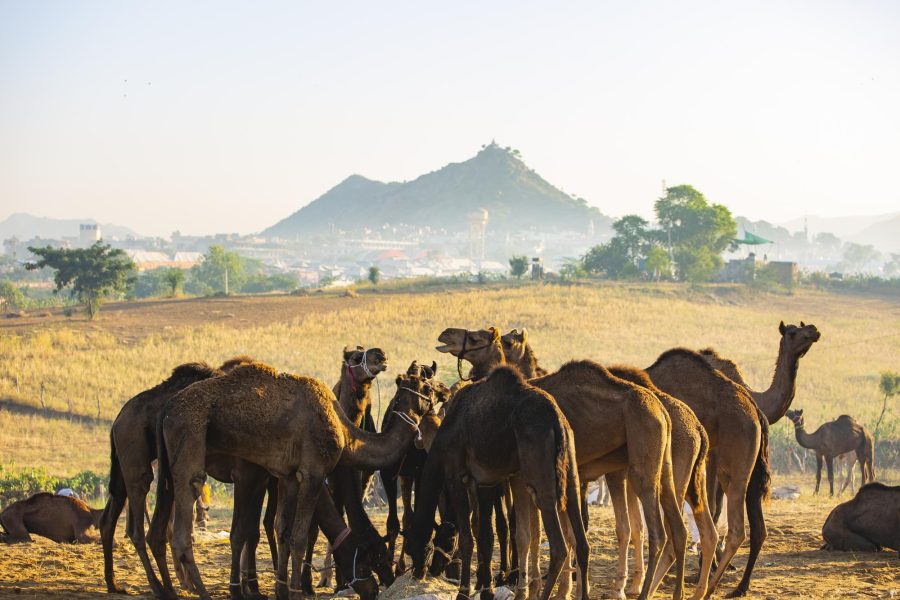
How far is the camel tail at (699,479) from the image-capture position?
10.6m

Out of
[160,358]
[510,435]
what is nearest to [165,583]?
[510,435]

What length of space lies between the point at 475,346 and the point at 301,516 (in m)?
3.25

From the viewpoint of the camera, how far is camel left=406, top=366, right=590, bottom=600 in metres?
9.27

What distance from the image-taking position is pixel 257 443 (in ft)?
33.0

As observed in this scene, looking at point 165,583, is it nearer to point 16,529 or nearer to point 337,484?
point 337,484

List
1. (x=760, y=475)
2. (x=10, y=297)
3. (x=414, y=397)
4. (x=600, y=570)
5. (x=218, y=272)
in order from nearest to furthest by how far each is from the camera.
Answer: (x=414, y=397), (x=760, y=475), (x=600, y=570), (x=10, y=297), (x=218, y=272)

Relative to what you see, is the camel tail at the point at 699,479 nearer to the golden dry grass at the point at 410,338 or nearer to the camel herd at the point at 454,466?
the camel herd at the point at 454,466

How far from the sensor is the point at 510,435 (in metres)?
9.66

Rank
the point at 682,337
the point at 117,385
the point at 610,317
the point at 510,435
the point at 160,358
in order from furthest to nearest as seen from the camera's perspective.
Result: the point at 610,317 → the point at 682,337 → the point at 160,358 → the point at 117,385 → the point at 510,435

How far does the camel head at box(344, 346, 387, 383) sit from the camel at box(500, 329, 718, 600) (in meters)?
2.48

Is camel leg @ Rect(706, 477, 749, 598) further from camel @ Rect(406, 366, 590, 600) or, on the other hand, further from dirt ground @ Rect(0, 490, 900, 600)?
camel @ Rect(406, 366, 590, 600)

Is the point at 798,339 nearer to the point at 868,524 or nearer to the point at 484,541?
the point at 868,524

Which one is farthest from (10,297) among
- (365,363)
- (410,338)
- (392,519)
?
(392,519)

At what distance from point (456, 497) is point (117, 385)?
32024 millimetres
